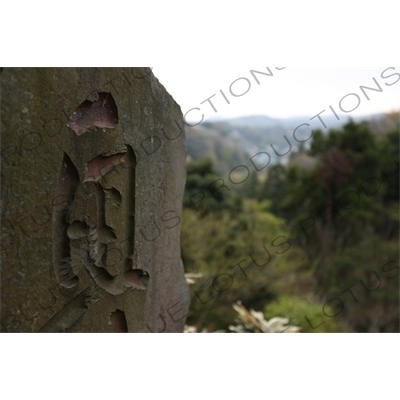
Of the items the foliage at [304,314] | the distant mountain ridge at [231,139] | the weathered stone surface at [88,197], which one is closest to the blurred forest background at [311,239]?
the foliage at [304,314]

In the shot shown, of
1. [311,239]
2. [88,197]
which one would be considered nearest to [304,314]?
[88,197]

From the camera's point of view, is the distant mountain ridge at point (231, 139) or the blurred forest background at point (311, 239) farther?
the distant mountain ridge at point (231, 139)

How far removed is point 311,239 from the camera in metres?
8.42

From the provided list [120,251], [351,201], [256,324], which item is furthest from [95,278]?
[351,201]

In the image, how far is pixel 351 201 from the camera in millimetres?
7676

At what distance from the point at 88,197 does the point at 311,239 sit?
761 centimetres

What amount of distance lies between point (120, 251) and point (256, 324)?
162cm

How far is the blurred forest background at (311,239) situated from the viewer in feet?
17.7

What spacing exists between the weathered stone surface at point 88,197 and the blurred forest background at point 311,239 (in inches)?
91.2

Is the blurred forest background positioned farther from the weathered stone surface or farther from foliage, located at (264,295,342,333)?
the weathered stone surface

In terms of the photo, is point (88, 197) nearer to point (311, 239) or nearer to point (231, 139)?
point (311, 239)

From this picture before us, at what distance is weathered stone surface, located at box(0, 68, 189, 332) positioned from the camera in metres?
1.25

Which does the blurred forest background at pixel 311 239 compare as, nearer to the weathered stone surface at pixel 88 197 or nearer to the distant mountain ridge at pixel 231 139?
the weathered stone surface at pixel 88 197

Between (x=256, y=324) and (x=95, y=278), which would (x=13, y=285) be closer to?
(x=95, y=278)
